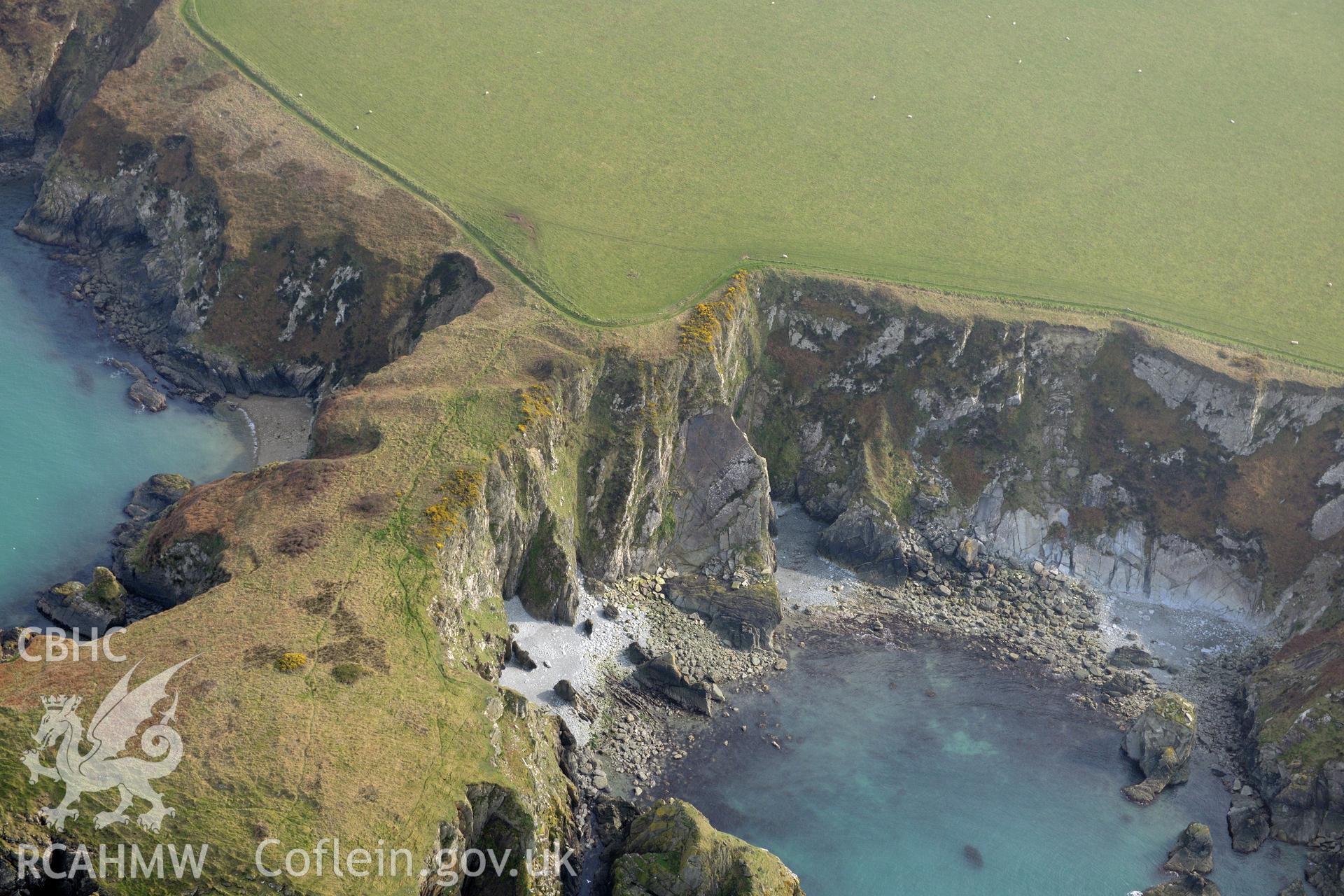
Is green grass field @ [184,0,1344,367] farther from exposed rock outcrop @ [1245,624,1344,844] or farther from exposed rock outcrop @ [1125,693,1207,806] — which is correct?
exposed rock outcrop @ [1125,693,1207,806]

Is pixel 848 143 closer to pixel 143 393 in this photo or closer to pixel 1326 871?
pixel 143 393

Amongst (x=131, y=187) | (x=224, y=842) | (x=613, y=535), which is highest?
(x=131, y=187)

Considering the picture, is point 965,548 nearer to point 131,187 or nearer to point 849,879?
point 849,879

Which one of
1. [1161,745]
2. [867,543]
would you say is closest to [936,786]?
[1161,745]

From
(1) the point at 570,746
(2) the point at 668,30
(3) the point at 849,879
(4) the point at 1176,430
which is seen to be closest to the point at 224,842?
(1) the point at 570,746

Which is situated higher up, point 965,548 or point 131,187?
point 131,187
